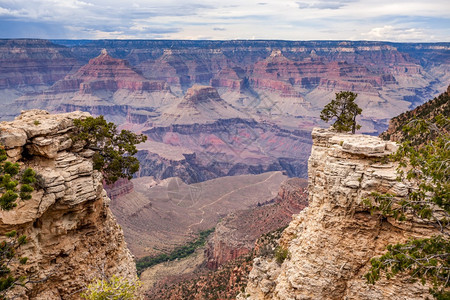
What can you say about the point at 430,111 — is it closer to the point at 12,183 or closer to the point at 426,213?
the point at 426,213

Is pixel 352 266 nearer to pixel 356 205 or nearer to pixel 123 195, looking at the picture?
pixel 356 205

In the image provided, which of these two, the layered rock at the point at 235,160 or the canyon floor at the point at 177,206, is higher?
the canyon floor at the point at 177,206

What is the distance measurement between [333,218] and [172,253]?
54.4 meters

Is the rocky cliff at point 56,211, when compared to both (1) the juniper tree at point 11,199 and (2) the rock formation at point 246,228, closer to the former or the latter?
(1) the juniper tree at point 11,199

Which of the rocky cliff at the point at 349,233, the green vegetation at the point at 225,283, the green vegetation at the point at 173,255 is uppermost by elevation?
the rocky cliff at the point at 349,233

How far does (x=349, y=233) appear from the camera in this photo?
1766 centimetres

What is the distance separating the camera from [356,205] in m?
17.1

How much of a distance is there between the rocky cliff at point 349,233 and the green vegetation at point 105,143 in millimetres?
13383

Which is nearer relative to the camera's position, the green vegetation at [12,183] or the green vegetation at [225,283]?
the green vegetation at [12,183]

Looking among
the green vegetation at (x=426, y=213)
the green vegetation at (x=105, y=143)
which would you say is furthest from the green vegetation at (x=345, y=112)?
the green vegetation at (x=105, y=143)

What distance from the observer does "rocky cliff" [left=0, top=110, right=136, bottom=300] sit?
17828mm

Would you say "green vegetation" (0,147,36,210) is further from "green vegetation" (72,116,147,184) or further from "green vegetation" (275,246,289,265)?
"green vegetation" (275,246,289,265)

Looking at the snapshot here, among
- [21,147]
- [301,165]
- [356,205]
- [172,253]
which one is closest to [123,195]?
[172,253]

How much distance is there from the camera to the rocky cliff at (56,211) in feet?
58.5
